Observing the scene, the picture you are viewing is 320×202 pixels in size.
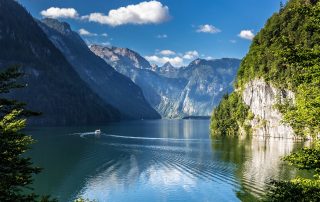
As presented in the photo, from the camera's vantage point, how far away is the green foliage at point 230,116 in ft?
543

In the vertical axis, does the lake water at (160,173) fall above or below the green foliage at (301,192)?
below

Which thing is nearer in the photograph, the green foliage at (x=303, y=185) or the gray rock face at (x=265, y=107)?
the green foliage at (x=303, y=185)

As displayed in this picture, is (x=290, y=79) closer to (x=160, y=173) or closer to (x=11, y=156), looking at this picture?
(x=11, y=156)

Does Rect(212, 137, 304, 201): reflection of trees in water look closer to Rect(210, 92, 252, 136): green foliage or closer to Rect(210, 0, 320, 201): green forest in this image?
Rect(210, 0, 320, 201): green forest

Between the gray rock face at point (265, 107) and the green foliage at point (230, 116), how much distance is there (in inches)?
169

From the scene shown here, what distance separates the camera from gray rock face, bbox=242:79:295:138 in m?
141

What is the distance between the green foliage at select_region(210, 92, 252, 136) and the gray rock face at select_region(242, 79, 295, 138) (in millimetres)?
4304

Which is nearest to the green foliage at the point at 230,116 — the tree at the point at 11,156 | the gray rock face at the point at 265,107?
the gray rock face at the point at 265,107

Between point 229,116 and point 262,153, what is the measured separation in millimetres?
72797

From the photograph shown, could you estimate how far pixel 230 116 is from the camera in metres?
171

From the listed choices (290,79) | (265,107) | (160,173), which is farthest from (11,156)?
(265,107)

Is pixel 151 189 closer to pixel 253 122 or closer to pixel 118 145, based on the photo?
pixel 118 145

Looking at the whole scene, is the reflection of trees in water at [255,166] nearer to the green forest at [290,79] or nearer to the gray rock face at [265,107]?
the green forest at [290,79]

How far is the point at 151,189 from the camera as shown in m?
64.6
